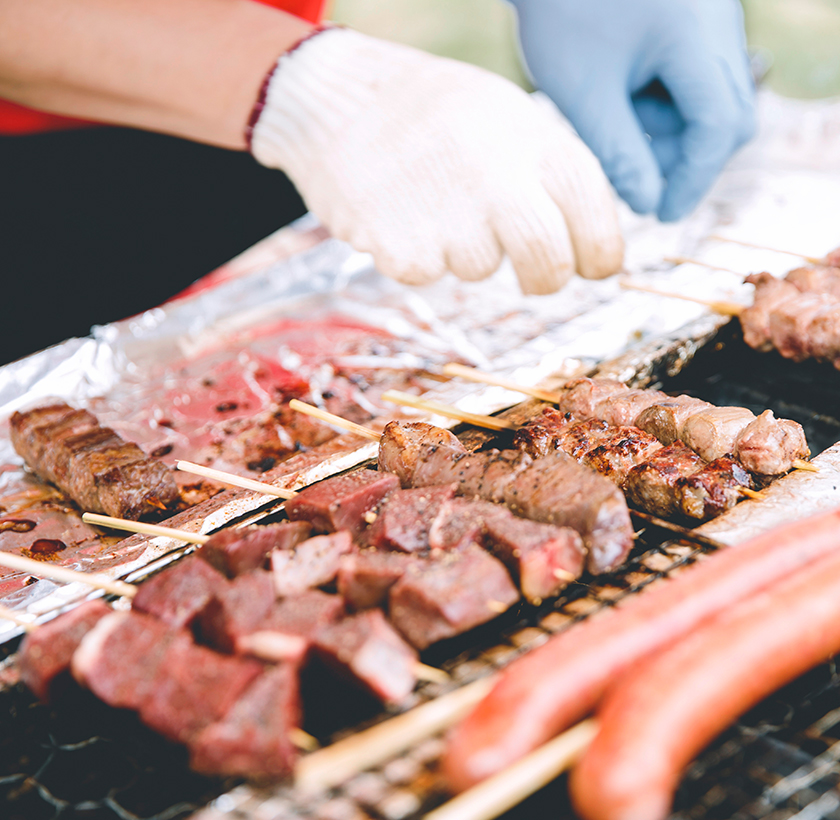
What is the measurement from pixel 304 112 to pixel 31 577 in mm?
2573

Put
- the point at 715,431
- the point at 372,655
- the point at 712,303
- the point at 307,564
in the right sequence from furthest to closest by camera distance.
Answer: the point at 712,303
the point at 715,431
the point at 307,564
the point at 372,655

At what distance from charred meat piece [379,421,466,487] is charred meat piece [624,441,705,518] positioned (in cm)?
70

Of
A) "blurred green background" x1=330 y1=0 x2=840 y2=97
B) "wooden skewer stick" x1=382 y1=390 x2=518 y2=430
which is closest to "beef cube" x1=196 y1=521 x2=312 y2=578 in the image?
"wooden skewer stick" x1=382 y1=390 x2=518 y2=430

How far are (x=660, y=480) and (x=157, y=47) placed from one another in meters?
3.27

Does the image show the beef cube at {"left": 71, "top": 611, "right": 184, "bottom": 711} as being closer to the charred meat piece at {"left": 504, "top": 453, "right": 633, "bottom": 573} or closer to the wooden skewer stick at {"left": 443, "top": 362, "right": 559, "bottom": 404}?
the charred meat piece at {"left": 504, "top": 453, "right": 633, "bottom": 573}

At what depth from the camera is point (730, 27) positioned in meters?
5.41

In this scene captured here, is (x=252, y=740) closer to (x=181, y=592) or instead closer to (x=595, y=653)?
(x=181, y=592)

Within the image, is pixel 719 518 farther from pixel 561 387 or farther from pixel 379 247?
pixel 379 247

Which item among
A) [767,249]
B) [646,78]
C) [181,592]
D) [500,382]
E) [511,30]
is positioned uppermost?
[511,30]

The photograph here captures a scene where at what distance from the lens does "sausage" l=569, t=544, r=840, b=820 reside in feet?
5.42

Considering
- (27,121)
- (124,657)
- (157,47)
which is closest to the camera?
(124,657)

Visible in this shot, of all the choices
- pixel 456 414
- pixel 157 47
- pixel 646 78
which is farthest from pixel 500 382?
pixel 646 78

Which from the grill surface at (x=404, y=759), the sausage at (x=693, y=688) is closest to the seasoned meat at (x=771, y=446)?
the grill surface at (x=404, y=759)

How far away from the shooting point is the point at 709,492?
2814mm
